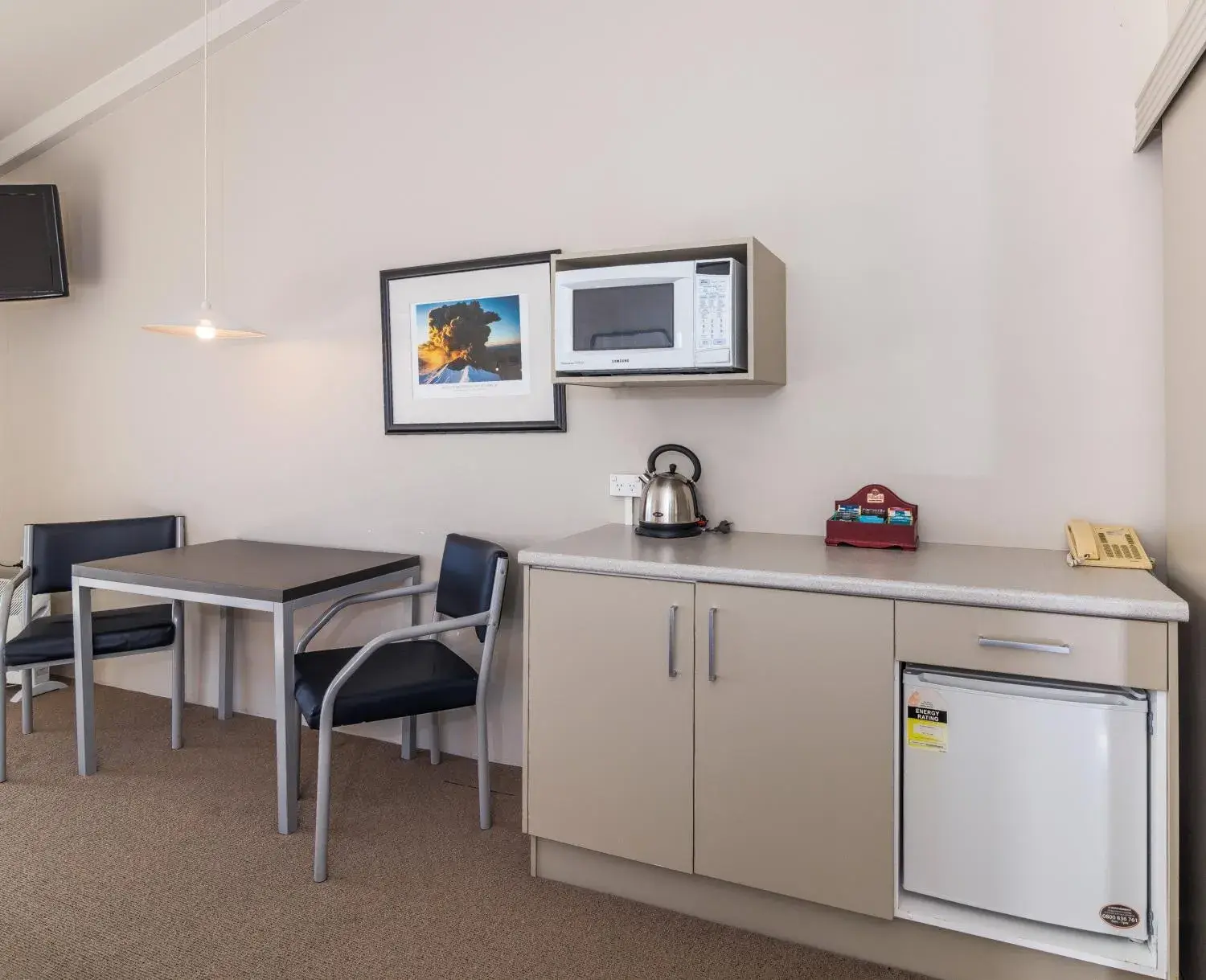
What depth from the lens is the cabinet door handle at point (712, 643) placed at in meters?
1.96

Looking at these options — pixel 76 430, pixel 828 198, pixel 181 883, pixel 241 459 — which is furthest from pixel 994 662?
pixel 76 430

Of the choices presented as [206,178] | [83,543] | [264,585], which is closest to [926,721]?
[264,585]

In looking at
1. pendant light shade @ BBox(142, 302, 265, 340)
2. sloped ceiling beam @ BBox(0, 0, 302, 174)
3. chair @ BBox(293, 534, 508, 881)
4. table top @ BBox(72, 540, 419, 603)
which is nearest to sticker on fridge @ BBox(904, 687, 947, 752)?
chair @ BBox(293, 534, 508, 881)

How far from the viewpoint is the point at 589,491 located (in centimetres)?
277

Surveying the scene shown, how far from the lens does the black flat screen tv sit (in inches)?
151

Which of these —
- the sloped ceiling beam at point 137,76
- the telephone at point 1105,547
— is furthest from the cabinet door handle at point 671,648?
the sloped ceiling beam at point 137,76

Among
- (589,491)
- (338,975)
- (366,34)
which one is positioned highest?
(366,34)

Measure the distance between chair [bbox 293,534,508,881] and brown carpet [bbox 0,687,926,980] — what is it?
150mm

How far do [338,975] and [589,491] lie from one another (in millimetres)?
1541

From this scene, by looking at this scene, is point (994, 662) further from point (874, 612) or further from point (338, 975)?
point (338, 975)

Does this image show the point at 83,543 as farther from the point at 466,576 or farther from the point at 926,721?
the point at 926,721

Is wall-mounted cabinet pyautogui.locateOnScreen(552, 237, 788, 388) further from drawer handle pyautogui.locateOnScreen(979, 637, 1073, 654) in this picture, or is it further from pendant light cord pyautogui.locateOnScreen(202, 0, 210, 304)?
pendant light cord pyautogui.locateOnScreen(202, 0, 210, 304)

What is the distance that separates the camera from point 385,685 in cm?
238

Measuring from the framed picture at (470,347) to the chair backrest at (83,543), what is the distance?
1279 mm
